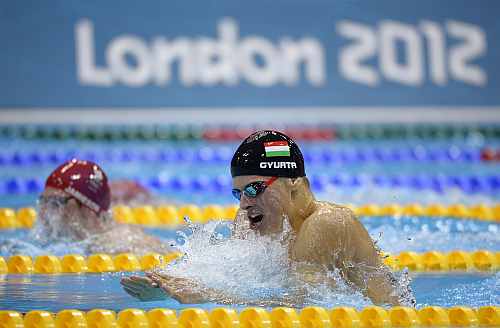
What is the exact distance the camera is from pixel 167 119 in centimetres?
1024

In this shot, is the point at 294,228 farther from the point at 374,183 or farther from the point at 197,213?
the point at 374,183

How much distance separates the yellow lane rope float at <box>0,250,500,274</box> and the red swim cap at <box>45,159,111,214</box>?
1.10ft

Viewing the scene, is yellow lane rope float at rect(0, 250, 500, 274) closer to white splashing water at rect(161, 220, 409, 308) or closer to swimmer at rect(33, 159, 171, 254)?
swimmer at rect(33, 159, 171, 254)

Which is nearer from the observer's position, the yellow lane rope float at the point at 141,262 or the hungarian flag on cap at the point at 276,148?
the hungarian flag on cap at the point at 276,148

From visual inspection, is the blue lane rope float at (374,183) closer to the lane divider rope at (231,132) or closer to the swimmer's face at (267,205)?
the lane divider rope at (231,132)

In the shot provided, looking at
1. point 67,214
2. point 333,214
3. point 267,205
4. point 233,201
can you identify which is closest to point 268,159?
point 267,205

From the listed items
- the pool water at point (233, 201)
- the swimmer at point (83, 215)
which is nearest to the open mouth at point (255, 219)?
the pool water at point (233, 201)

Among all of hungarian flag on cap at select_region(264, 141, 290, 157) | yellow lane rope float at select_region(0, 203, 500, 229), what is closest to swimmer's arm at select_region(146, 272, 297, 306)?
hungarian flag on cap at select_region(264, 141, 290, 157)

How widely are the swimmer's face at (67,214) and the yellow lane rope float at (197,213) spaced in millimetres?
1467

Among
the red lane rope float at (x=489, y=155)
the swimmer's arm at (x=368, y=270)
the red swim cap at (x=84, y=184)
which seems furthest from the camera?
the red lane rope float at (x=489, y=155)

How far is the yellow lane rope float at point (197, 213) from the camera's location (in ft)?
20.5

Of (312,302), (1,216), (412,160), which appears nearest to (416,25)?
(412,160)

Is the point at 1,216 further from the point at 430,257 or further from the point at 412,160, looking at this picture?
the point at 412,160

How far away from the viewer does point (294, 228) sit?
3195 millimetres
